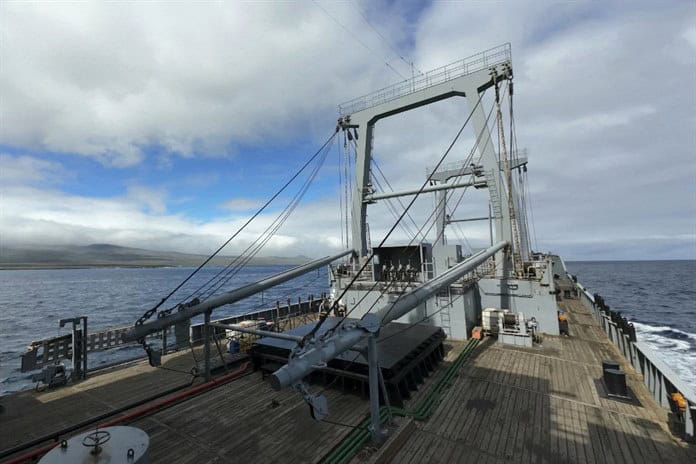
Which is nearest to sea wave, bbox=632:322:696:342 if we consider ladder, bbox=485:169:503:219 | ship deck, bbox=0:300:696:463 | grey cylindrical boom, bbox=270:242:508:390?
ladder, bbox=485:169:503:219

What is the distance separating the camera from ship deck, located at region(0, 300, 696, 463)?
7168 millimetres

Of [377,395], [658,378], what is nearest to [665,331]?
[658,378]

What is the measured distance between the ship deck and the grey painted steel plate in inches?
86.5

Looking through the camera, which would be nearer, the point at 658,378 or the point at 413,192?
the point at 658,378

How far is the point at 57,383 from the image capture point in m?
11.3

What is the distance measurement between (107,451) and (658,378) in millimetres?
14397

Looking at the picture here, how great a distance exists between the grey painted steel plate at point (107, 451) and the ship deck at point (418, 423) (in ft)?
7.20

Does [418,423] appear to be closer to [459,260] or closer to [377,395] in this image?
[377,395]

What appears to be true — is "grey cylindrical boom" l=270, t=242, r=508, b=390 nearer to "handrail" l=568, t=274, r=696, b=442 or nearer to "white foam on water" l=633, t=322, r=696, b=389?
"handrail" l=568, t=274, r=696, b=442

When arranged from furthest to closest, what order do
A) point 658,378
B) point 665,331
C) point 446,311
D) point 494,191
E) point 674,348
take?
point 665,331, point 674,348, point 494,191, point 446,311, point 658,378

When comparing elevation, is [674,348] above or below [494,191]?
below

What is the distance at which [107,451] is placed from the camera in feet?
16.8

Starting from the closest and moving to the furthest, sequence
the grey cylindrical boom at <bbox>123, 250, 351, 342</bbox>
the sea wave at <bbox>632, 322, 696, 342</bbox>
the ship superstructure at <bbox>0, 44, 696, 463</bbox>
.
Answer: the ship superstructure at <bbox>0, 44, 696, 463</bbox>, the grey cylindrical boom at <bbox>123, 250, 351, 342</bbox>, the sea wave at <bbox>632, 322, 696, 342</bbox>

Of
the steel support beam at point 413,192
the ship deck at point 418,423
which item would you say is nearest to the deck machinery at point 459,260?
the steel support beam at point 413,192
